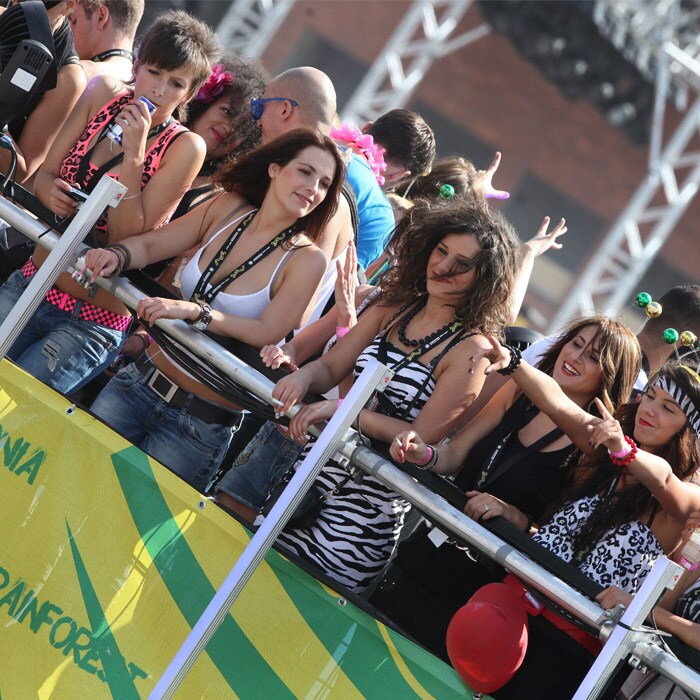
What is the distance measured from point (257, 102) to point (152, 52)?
54 centimetres

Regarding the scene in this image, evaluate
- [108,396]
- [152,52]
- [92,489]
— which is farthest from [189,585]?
[152,52]

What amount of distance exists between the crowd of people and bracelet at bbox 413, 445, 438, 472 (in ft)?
0.04

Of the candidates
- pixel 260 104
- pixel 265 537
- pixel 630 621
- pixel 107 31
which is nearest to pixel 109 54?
pixel 107 31

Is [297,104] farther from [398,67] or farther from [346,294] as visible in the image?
[398,67]

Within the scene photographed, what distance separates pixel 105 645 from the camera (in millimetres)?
2781

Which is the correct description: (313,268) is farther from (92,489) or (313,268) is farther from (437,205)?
(92,489)

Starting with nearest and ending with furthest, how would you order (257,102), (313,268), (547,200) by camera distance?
(313,268), (257,102), (547,200)

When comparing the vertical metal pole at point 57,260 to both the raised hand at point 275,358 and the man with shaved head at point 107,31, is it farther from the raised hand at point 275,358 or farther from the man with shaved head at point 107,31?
the man with shaved head at point 107,31

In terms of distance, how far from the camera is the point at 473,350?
9.77 feet

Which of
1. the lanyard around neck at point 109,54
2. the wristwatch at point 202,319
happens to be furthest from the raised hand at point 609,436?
the lanyard around neck at point 109,54

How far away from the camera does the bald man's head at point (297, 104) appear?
408 cm

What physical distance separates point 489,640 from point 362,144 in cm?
236

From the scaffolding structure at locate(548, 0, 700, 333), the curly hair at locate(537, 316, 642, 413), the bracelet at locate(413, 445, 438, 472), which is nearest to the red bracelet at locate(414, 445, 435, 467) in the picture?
the bracelet at locate(413, 445, 438, 472)

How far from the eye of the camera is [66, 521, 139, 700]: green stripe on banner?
108 inches
